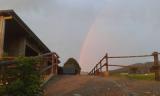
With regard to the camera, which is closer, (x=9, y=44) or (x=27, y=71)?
(x=27, y=71)

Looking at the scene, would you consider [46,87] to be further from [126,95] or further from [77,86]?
[126,95]

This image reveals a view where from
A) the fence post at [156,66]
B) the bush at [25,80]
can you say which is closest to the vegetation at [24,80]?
the bush at [25,80]

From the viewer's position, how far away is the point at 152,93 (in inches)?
600

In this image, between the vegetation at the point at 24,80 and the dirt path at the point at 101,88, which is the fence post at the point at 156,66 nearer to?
the dirt path at the point at 101,88

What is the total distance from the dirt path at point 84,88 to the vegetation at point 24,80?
72.1 inches

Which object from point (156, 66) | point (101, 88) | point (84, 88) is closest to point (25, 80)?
point (84, 88)

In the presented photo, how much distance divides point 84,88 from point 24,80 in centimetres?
398

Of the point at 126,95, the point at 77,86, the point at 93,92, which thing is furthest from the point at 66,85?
the point at 126,95

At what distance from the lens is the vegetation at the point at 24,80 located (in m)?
12.0

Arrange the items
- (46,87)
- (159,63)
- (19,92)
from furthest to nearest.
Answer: (159,63) → (46,87) → (19,92)

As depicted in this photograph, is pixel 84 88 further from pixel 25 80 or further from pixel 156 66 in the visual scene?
pixel 156 66

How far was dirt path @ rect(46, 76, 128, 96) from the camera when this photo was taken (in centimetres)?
1467

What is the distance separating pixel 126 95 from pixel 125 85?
250 centimetres

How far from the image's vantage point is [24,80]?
41.1 feet
